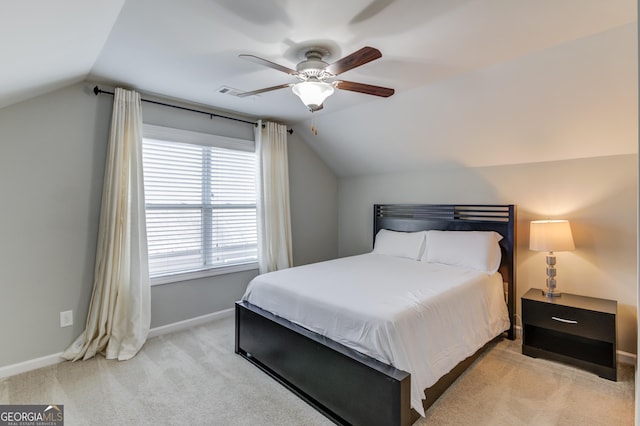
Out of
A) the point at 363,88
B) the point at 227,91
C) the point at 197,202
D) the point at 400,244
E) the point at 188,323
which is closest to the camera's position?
the point at 363,88

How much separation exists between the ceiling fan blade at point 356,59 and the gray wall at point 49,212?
7.23 ft

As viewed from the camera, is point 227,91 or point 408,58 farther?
point 227,91

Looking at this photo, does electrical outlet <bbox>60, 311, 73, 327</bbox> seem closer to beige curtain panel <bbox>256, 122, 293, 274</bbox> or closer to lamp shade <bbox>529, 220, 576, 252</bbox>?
beige curtain panel <bbox>256, 122, 293, 274</bbox>

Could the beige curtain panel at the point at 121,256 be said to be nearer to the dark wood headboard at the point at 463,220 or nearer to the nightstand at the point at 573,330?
the dark wood headboard at the point at 463,220

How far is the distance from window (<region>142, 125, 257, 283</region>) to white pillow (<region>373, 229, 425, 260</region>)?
5.32ft

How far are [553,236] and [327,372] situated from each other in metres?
2.20

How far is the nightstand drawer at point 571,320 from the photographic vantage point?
2381 millimetres

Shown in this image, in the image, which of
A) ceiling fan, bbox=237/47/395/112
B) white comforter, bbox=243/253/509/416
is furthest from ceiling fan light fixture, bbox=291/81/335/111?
white comforter, bbox=243/253/509/416

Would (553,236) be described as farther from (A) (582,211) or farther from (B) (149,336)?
(B) (149,336)

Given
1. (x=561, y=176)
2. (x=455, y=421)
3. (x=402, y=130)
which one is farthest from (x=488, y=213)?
(x=455, y=421)

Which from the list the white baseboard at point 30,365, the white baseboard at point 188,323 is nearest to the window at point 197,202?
the white baseboard at point 188,323

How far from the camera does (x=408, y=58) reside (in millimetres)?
2389

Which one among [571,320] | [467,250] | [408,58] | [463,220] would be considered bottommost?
[571,320]

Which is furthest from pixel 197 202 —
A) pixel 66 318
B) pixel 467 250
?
pixel 467 250
